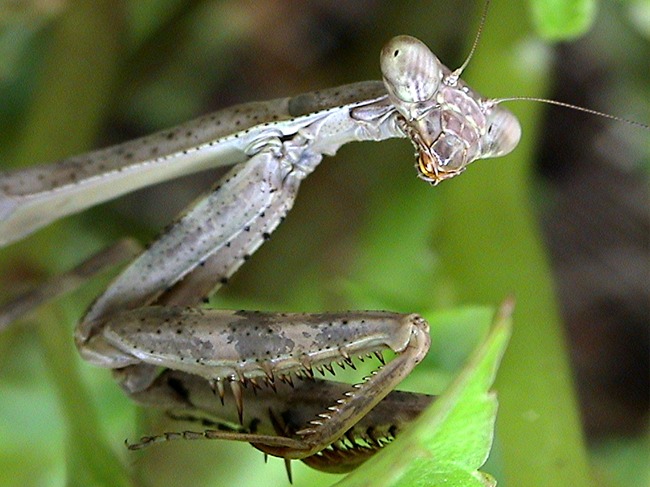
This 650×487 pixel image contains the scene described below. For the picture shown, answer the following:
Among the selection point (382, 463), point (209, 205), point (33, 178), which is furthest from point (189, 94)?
point (382, 463)

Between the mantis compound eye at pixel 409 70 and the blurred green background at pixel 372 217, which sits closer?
the mantis compound eye at pixel 409 70

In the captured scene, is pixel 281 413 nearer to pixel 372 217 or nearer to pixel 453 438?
pixel 453 438

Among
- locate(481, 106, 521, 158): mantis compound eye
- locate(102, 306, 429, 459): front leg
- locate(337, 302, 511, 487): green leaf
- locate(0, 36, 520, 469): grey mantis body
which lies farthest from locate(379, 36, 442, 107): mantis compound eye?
locate(337, 302, 511, 487): green leaf

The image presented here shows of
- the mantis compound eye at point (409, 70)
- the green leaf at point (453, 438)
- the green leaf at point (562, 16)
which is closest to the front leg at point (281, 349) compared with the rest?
the green leaf at point (453, 438)

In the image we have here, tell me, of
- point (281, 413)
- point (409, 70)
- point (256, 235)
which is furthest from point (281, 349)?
point (409, 70)

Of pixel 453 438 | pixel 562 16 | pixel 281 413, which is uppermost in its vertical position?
pixel 562 16

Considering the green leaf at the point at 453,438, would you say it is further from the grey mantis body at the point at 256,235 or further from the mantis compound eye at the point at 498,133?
the mantis compound eye at the point at 498,133
